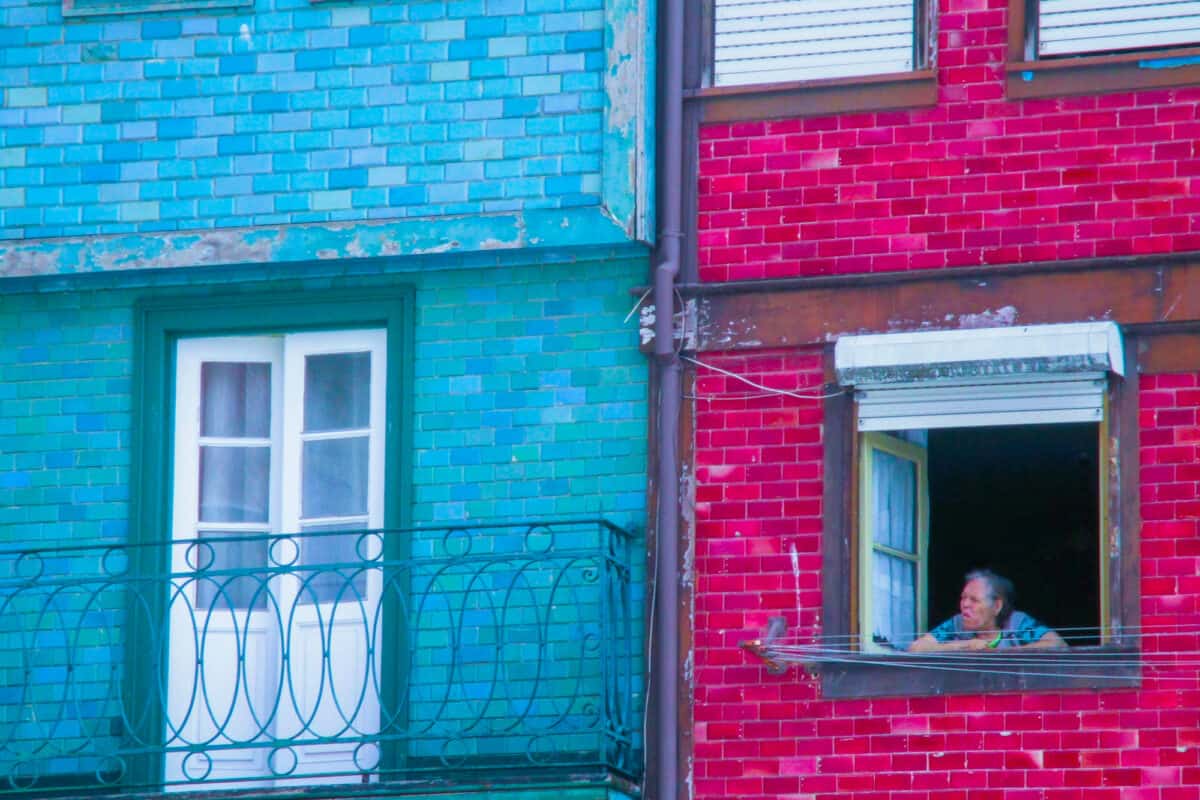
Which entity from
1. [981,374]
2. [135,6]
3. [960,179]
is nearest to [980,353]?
[981,374]

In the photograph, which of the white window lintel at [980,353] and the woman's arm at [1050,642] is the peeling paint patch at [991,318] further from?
the woman's arm at [1050,642]

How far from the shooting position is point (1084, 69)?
11.6 metres

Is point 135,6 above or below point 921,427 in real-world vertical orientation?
above

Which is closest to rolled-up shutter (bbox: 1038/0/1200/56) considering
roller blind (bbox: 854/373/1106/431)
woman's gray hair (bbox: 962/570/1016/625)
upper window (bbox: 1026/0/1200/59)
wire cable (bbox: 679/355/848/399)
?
upper window (bbox: 1026/0/1200/59)

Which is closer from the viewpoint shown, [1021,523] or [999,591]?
[999,591]

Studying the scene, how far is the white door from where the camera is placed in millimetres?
12016

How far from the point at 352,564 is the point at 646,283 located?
1861 millimetres

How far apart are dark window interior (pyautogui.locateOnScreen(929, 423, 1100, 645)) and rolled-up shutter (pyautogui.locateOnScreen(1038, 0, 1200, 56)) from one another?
2.53 m

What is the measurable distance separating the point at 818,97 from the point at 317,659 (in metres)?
3.34

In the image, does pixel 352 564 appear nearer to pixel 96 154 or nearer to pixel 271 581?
pixel 271 581

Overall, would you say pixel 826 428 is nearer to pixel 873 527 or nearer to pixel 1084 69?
pixel 873 527

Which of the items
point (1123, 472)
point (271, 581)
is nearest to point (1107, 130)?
point (1123, 472)

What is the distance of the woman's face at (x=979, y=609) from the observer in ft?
37.4

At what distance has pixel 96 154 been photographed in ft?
41.1
